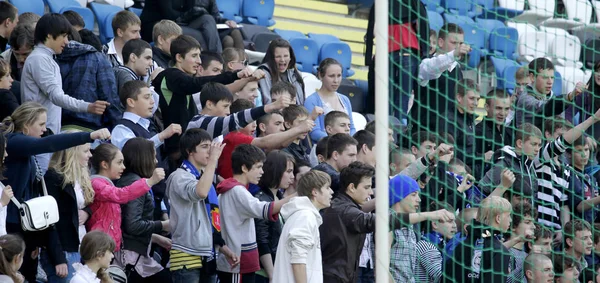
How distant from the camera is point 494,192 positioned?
847cm

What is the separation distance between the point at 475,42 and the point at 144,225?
24.0 feet

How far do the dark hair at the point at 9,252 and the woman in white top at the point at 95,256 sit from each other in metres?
0.34

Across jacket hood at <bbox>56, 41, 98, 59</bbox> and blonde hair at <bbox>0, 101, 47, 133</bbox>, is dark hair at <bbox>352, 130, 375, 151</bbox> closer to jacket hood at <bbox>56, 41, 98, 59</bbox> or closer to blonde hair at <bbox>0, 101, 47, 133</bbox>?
jacket hood at <bbox>56, 41, 98, 59</bbox>

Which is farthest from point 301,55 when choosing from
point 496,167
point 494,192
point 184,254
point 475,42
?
point 184,254

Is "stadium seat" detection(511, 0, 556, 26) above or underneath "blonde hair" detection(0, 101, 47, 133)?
underneath

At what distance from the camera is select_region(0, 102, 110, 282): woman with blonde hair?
687 cm

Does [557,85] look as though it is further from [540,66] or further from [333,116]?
[333,116]

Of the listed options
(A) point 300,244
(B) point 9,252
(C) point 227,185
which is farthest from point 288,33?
(B) point 9,252

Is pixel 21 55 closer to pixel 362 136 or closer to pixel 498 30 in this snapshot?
pixel 362 136

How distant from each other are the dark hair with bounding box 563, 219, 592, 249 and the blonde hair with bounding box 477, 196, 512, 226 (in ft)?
3.66

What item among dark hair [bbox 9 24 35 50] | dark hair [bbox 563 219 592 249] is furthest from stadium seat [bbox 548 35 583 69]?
dark hair [bbox 9 24 35 50]

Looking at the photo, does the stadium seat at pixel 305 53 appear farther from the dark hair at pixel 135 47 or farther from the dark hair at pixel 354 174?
the dark hair at pixel 354 174

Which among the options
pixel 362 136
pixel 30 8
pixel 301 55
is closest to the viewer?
pixel 362 136

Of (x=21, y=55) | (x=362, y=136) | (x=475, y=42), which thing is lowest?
(x=475, y=42)
